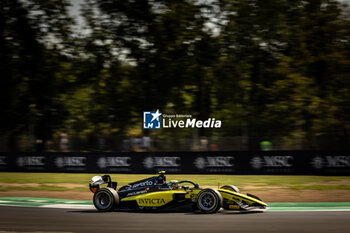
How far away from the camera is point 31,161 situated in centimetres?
2183

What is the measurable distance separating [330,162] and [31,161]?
1366 centimetres

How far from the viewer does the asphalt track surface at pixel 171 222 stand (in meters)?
8.33

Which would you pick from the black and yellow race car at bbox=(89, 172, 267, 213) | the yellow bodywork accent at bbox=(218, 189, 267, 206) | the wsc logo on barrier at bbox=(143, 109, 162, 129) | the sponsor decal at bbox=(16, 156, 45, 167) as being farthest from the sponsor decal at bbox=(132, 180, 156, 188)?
the wsc logo on barrier at bbox=(143, 109, 162, 129)

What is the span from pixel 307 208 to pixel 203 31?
828 inches

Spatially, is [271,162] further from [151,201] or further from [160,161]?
[151,201]

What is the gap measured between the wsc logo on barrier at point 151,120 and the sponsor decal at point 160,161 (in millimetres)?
3422

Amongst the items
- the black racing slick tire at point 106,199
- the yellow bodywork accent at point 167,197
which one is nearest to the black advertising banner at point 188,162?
the yellow bodywork accent at point 167,197

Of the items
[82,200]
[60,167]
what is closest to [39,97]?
[60,167]

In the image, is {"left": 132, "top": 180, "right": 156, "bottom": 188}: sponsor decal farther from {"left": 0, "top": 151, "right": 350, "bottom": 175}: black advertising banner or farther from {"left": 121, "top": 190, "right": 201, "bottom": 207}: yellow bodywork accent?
{"left": 0, "top": 151, "right": 350, "bottom": 175}: black advertising banner

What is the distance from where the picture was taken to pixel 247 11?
99.0 feet

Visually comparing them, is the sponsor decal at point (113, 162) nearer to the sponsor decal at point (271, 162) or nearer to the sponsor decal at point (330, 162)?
the sponsor decal at point (271, 162)

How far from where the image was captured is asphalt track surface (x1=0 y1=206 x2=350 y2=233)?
8328mm

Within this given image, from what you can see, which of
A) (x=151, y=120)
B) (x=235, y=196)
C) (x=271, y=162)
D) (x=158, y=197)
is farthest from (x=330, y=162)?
(x=151, y=120)

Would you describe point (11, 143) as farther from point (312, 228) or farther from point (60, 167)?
point (312, 228)
